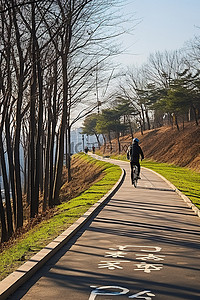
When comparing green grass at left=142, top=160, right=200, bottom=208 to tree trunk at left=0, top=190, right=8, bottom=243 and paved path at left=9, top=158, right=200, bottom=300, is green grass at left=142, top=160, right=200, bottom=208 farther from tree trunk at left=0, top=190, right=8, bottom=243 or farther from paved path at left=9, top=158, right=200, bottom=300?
tree trunk at left=0, top=190, right=8, bottom=243

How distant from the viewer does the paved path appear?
5723 millimetres

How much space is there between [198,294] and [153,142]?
200 ft

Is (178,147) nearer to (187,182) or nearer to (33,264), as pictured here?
(187,182)

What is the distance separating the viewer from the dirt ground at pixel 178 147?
44.2 meters

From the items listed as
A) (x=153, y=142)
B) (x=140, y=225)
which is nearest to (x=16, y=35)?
(x=140, y=225)

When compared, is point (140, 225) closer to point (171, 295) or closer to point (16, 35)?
point (171, 295)

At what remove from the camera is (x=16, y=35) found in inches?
675

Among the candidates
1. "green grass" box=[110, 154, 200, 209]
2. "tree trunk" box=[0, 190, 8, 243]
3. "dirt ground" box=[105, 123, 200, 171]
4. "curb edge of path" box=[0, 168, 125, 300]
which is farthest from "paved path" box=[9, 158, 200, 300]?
"dirt ground" box=[105, 123, 200, 171]

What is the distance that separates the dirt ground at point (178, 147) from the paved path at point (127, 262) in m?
26.7

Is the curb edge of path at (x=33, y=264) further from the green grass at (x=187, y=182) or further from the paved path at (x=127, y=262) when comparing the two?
the green grass at (x=187, y=182)

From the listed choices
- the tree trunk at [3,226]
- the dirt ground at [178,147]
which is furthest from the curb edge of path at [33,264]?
the dirt ground at [178,147]

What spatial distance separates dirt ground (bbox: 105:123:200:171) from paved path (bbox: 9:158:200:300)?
2675 cm

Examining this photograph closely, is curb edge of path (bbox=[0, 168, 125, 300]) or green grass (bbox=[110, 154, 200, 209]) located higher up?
curb edge of path (bbox=[0, 168, 125, 300])

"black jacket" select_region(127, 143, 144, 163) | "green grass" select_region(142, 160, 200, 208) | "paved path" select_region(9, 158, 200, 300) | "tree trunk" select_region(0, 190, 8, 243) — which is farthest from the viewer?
"black jacket" select_region(127, 143, 144, 163)
